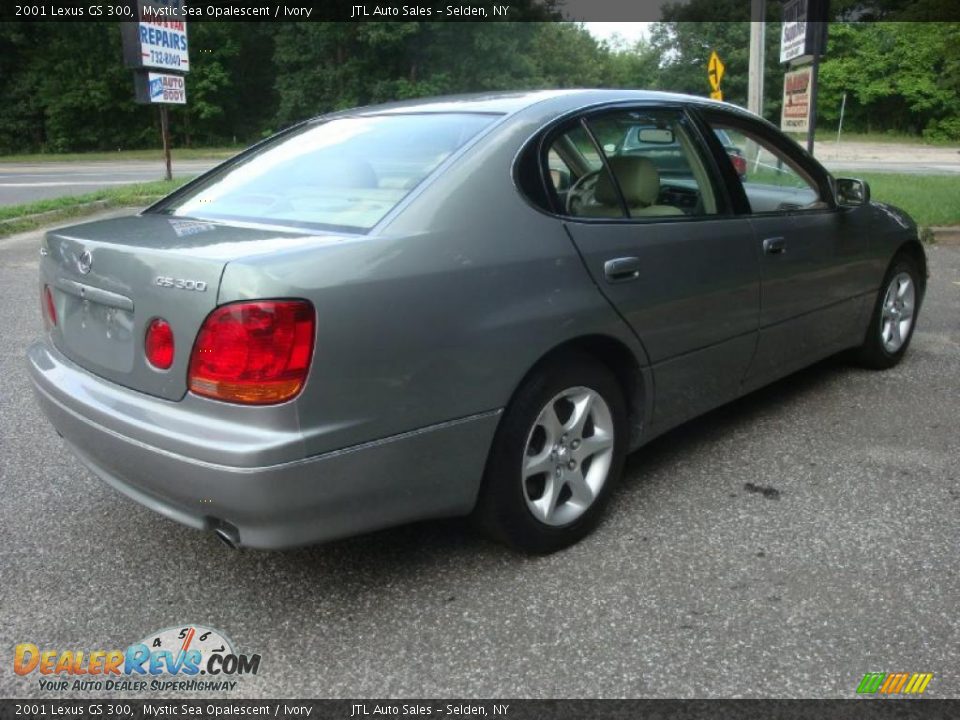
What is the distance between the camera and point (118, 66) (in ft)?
135

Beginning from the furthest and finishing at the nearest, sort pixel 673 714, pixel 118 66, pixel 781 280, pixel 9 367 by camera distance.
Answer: pixel 118 66, pixel 9 367, pixel 781 280, pixel 673 714

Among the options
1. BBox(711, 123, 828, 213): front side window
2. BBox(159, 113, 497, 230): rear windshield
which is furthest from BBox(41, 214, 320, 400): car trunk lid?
BBox(711, 123, 828, 213): front side window

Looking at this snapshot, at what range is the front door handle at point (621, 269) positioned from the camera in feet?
9.49

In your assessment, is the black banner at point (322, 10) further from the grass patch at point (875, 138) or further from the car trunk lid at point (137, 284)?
the car trunk lid at point (137, 284)

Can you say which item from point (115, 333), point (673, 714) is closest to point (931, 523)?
point (673, 714)

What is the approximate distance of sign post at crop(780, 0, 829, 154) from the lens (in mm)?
10000

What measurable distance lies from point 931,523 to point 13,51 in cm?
4764

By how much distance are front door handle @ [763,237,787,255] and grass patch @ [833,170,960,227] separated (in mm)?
7407

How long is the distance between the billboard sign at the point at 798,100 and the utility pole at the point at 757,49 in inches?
35.9

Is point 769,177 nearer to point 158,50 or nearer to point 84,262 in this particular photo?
point 84,262

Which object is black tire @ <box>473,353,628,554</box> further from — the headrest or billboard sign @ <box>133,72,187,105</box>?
billboard sign @ <box>133,72,187,105</box>

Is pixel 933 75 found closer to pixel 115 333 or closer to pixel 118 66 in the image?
pixel 118 66

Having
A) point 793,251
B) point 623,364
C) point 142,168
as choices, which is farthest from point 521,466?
point 142,168

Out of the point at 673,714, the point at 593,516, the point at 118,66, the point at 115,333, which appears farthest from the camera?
the point at 118,66
